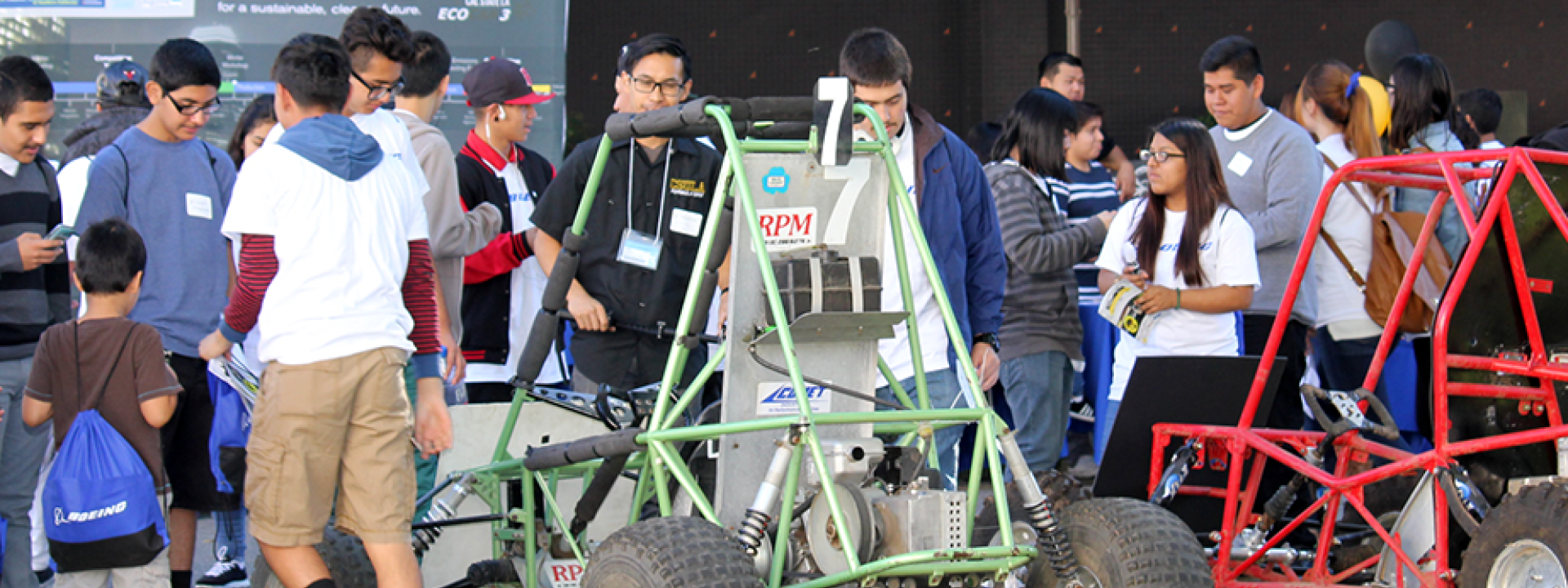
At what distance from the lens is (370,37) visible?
4090 mm

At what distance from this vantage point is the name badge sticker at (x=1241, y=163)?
16.6ft

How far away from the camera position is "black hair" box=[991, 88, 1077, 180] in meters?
5.16

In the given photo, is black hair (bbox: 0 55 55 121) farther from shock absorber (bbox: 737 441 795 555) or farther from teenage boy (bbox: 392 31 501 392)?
shock absorber (bbox: 737 441 795 555)

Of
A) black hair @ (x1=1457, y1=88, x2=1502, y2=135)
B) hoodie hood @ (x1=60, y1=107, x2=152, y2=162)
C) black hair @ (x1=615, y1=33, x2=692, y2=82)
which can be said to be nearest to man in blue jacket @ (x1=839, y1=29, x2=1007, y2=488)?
black hair @ (x1=615, y1=33, x2=692, y2=82)

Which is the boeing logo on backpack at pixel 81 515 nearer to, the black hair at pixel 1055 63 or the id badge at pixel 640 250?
the id badge at pixel 640 250

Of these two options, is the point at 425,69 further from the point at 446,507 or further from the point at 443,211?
the point at 446,507

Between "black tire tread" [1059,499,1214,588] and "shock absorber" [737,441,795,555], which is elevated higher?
"shock absorber" [737,441,795,555]

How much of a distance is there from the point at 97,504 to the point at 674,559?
1767 millimetres

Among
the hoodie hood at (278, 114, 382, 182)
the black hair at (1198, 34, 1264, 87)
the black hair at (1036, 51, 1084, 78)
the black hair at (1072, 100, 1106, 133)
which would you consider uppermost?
the black hair at (1036, 51, 1084, 78)

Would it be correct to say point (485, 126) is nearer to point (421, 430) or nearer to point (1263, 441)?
point (421, 430)

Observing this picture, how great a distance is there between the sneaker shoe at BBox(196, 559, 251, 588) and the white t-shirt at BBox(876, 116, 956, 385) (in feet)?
7.05

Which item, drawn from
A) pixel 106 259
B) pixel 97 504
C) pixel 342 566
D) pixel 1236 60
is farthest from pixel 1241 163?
pixel 97 504

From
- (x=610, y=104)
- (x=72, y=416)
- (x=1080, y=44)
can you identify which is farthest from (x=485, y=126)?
(x=1080, y=44)

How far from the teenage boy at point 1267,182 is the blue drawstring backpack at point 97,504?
3258 mm
